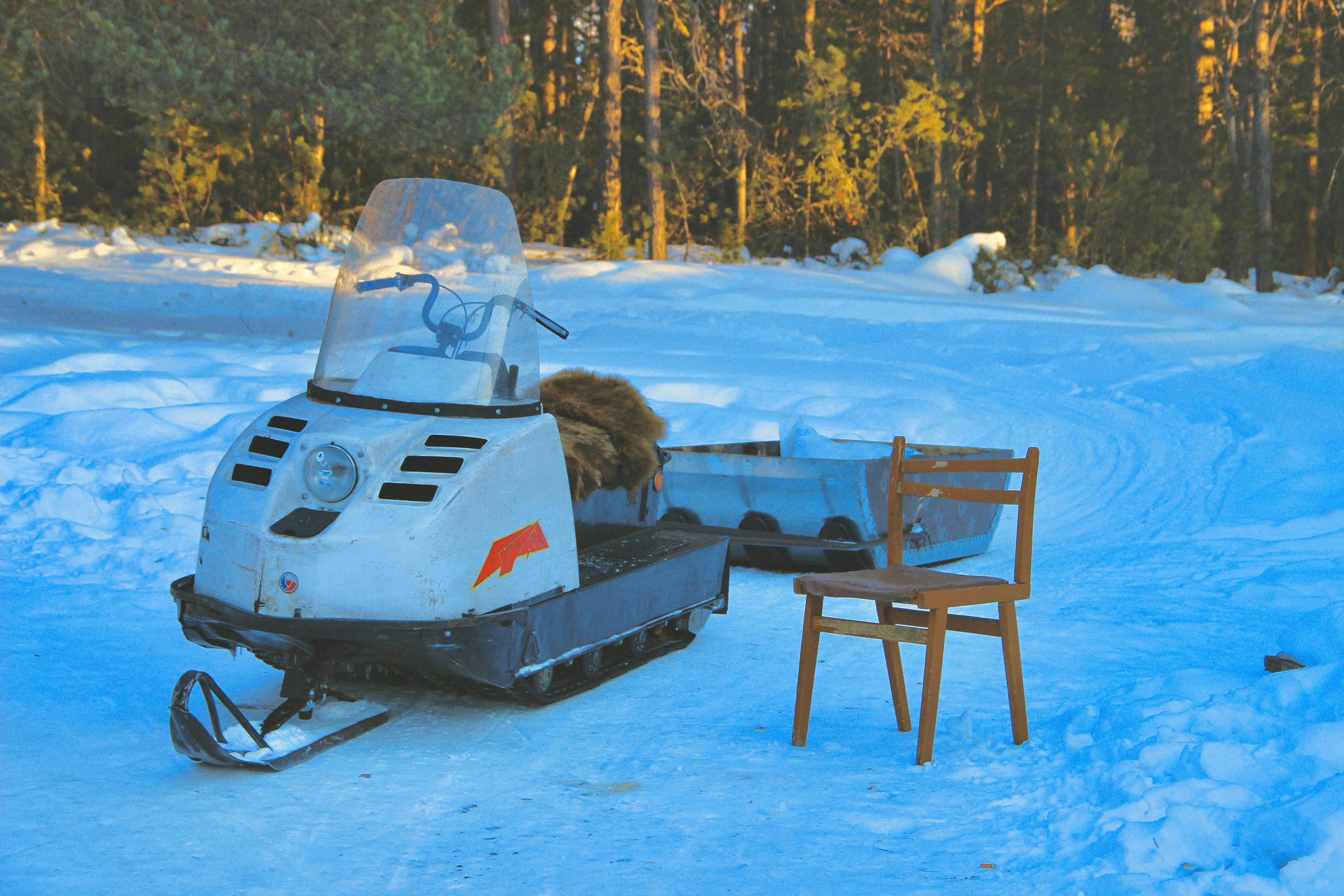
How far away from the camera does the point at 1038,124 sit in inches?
1121

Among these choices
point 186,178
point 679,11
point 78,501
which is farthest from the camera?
point 679,11

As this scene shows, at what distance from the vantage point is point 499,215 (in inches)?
164

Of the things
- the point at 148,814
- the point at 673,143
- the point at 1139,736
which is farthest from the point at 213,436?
the point at 673,143

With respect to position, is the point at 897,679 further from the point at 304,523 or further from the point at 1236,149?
the point at 1236,149

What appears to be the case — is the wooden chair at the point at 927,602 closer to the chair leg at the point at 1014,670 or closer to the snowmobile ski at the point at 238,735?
the chair leg at the point at 1014,670

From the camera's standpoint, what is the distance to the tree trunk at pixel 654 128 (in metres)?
20.8

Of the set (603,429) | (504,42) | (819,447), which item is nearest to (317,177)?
(504,42)

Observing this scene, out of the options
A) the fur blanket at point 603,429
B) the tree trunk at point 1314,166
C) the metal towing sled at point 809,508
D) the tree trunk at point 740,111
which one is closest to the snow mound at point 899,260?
the tree trunk at point 740,111

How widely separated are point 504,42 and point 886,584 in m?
19.0

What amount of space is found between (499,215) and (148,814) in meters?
2.24

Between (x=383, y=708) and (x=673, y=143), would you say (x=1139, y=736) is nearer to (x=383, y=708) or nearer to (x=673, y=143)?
(x=383, y=708)

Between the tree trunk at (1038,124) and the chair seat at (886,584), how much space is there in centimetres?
2324

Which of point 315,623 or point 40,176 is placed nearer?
point 315,623

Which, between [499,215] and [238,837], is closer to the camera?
[238,837]
